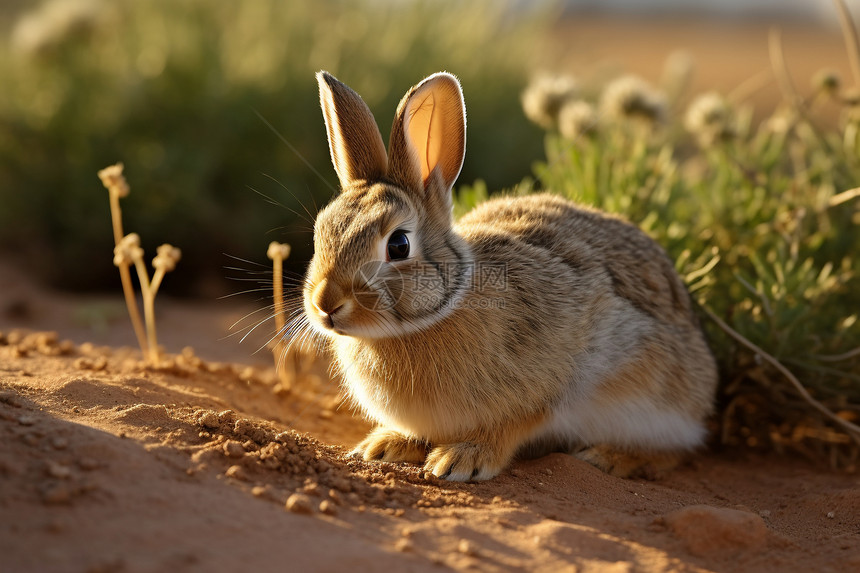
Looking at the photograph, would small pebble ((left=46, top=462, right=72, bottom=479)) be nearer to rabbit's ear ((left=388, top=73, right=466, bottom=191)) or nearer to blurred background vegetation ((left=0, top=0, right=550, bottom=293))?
rabbit's ear ((left=388, top=73, right=466, bottom=191))

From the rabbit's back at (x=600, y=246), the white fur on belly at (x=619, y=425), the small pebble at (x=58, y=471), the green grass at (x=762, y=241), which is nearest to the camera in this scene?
the small pebble at (x=58, y=471)

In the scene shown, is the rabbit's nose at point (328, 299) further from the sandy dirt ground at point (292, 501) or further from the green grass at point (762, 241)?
the green grass at point (762, 241)

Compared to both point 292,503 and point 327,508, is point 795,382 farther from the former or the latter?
point 292,503

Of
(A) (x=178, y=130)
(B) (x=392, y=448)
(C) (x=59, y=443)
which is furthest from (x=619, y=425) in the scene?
(A) (x=178, y=130)

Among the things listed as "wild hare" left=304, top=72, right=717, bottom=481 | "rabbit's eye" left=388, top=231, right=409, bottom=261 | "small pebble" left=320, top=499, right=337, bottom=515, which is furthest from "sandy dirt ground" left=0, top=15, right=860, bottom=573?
"rabbit's eye" left=388, top=231, right=409, bottom=261

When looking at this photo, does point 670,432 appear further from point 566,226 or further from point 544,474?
point 566,226

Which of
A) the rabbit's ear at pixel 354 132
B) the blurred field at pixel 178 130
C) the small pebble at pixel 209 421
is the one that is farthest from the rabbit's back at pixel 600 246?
the blurred field at pixel 178 130

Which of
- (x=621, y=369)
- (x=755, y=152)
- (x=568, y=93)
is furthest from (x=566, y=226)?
(x=755, y=152)
